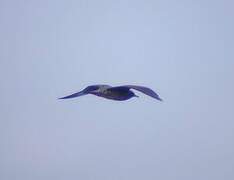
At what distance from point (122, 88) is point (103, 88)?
0.11 meters

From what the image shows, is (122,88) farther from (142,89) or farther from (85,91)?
(85,91)

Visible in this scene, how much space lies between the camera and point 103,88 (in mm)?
2574

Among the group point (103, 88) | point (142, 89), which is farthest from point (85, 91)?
point (142, 89)

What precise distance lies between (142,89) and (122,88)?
3.2 inches

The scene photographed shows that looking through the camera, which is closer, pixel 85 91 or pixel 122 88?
pixel 122 88

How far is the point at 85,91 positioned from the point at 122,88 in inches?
10.2

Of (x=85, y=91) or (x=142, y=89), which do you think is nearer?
(x=142, y=89)

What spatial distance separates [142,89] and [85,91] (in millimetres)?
332

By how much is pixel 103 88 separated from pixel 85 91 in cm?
15

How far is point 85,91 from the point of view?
8.87 ft

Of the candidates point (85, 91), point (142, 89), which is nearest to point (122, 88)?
point (142, 89)

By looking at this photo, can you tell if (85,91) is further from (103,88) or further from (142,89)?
(142,89)

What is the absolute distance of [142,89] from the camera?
2.45m
